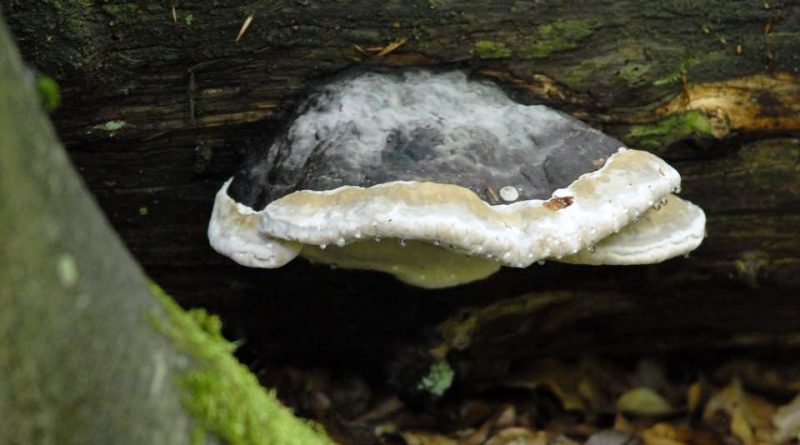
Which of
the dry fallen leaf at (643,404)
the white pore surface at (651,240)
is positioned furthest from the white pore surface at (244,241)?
the dry fallen leaf at (643,404)

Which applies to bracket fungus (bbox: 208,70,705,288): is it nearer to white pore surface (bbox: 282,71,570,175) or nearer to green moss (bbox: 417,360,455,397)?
white pore surface (bbox: 282,71,570,175)

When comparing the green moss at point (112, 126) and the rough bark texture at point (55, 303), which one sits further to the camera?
the green moss at point (112, 126)

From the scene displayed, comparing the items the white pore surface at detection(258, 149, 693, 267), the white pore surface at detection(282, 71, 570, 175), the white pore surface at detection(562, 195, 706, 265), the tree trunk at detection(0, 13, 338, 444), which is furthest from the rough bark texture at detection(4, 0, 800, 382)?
the tree trunk at detection(0, 13, 338, 444)

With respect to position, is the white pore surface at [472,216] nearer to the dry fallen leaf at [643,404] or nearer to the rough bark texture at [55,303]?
the rough bark texture at [55,303]

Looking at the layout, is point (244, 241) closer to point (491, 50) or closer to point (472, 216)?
point (472, 216)

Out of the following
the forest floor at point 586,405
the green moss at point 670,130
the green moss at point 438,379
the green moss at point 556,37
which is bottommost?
the forest floor at point 586,405

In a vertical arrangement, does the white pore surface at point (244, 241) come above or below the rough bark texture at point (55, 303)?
below

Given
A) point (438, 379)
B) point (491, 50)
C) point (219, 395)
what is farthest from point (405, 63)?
point (219, 395)
